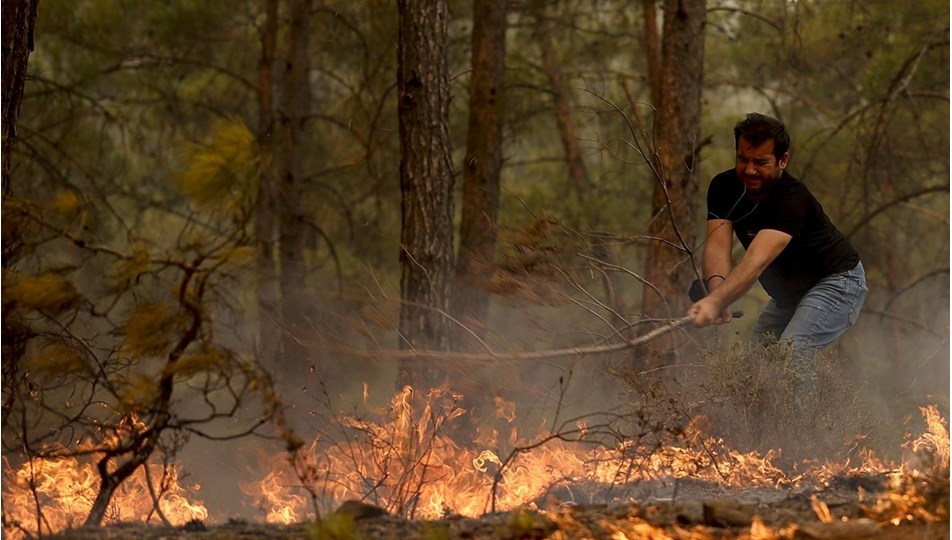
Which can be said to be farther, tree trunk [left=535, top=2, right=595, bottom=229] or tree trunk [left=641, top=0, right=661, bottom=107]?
tree trunk [left=535, top=2, right=595, bottom=229]

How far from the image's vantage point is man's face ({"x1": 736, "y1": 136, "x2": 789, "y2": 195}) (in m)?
6.95

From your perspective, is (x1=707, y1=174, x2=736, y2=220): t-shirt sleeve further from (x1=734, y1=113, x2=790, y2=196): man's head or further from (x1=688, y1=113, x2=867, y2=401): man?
(x1=734, y1=113, x2=790, y2=196): man's head

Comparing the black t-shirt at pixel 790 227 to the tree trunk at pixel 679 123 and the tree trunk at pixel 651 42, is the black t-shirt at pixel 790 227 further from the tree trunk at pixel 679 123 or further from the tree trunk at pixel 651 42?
the tree trunk at pixel 651 42

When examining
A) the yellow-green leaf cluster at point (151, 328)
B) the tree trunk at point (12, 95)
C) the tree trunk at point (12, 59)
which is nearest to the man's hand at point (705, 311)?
the yellow-green leaf cluster at point (151, 328)

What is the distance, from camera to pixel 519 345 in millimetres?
6891

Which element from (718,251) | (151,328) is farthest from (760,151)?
(151,328)

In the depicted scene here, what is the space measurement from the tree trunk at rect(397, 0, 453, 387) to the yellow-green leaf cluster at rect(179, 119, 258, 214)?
204 centimetres

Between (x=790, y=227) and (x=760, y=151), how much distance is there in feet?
1.66

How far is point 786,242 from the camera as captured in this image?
672cm

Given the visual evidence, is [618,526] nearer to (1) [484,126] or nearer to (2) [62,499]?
(2) [62,499]

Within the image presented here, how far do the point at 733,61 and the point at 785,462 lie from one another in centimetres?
1050

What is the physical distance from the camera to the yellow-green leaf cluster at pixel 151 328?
5941mm

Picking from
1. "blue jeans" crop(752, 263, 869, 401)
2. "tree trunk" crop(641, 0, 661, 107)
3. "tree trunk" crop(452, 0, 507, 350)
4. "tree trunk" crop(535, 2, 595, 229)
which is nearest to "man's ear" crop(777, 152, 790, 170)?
"blue jeans" crop(752, 263, 869, 401)

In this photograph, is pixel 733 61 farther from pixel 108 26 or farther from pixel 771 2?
pixel 108 26
